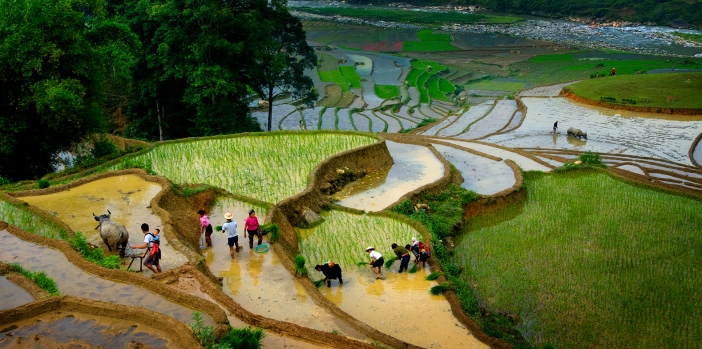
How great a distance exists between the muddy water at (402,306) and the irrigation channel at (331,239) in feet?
0.07

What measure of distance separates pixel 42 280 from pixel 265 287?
144 inches

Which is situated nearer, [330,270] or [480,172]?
[330,270]

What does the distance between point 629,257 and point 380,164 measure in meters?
8.18

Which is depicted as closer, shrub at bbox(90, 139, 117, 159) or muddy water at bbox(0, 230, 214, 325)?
muddy water at bbox(0, 230, 214, 325)

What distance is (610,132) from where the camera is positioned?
98.6 feet

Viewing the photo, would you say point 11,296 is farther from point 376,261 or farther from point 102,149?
point 102,149

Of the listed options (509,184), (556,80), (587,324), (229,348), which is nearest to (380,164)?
(509,184)

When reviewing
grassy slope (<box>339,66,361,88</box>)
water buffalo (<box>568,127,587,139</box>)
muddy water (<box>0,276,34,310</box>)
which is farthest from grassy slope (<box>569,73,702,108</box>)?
muddy water (<box>0,276,34,310</box>)

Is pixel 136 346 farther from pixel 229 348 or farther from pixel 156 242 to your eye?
pixel 156 242

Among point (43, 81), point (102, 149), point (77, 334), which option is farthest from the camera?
point (102, 149)

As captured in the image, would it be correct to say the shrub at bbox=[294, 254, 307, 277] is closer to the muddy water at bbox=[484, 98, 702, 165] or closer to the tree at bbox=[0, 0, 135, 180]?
the tree at bbox=[0, 0, 135, 180]

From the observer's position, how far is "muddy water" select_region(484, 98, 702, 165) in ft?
89.3

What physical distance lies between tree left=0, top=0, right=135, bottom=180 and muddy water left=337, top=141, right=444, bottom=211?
26.9ft

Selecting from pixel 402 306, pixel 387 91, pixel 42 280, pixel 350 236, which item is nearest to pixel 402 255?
pixel 402 306
